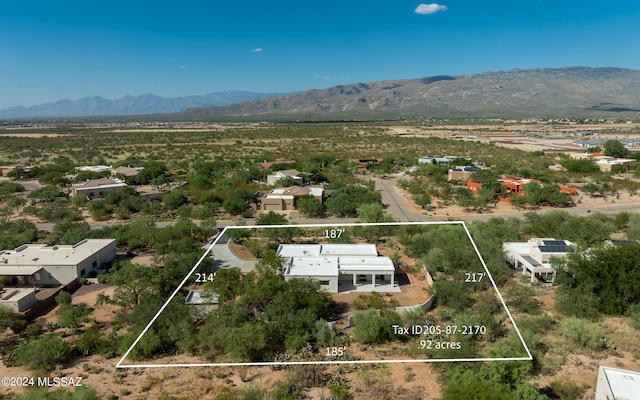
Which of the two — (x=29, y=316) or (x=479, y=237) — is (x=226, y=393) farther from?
(x=479, y=237)

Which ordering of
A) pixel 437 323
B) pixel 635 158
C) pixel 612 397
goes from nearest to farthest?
pixel 612 397, pixel 437 323, pixel 635 158

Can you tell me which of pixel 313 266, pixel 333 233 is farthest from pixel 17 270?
pixel 333 233

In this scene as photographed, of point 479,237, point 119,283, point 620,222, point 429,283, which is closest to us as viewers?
point 119,283

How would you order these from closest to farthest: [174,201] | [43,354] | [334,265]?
[43,354], [334,265], [174,201]

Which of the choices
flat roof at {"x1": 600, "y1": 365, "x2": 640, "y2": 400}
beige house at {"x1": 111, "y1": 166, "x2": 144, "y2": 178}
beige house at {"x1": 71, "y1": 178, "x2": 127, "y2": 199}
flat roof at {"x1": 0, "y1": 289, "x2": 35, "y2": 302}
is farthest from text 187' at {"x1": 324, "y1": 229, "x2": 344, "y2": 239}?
beige house at {"x1": 111, "y1": 166, "x2": 144, "y2": 178}

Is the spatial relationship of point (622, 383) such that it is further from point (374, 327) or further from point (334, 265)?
point (334, 265)

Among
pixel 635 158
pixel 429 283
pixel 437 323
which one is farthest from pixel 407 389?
pixel 635 158

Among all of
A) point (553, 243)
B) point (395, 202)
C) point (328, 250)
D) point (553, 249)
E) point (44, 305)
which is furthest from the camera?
point (395, 202)
